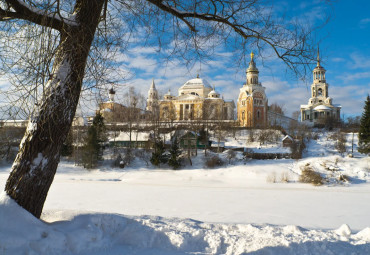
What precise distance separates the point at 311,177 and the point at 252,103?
30.8 meters

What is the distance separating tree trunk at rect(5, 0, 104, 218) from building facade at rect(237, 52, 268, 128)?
155 ft

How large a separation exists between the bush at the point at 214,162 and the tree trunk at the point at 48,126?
22.5m

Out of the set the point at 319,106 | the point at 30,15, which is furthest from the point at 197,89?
the point at 30,15

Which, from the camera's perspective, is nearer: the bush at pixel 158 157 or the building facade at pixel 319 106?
the bush at pixel 158 157

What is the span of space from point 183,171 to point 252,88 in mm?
32292

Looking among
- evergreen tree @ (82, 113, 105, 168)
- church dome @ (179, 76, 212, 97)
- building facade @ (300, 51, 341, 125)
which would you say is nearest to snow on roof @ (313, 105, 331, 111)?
building facade @ (300, 51, 341, 125)

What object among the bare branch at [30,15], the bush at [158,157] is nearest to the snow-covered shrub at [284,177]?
the bush at [158,157]

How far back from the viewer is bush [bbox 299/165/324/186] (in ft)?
64.4

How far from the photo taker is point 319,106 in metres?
58.2

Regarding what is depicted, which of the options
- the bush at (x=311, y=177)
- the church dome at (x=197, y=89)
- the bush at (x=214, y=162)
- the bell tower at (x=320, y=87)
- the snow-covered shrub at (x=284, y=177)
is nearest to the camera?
the bush at (x=311, y=177)

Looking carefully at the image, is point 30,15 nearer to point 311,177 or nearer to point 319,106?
point 311,177

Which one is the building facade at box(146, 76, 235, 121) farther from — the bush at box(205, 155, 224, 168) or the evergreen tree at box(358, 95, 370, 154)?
the evergreen tree at box(358, 95, 370, 154)

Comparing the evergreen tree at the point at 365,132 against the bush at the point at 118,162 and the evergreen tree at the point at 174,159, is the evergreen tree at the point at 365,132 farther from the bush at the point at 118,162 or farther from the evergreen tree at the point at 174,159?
the bush at the point at 118,162

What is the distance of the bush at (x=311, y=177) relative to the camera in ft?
64.4
